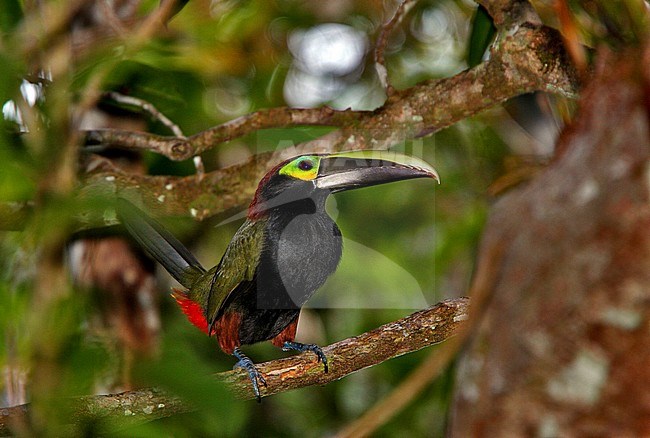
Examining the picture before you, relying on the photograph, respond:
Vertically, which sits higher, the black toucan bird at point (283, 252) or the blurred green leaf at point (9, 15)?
the blurred green leaf at point (9, 15)

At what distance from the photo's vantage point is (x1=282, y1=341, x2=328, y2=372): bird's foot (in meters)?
0.78

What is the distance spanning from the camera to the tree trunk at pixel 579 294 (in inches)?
18.3

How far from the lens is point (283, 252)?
0.77 m

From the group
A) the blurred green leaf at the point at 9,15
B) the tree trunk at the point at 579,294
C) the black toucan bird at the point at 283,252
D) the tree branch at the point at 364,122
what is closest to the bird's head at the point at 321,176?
the black toucan bird at the point at 283,252

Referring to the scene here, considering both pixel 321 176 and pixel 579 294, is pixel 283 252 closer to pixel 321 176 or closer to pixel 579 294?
pixel 321 176

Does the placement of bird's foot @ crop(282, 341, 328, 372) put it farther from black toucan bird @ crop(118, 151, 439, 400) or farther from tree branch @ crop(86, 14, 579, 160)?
tree branch @ crop(86, 14, 579, 160)

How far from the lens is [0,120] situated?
0.76 meters

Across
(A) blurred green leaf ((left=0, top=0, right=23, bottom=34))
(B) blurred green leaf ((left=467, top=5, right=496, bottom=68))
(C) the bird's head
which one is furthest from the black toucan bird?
(A) blurred green leaf ((left=0, top=0, right=23, bottom=34))

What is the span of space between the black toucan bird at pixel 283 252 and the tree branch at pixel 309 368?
2cm

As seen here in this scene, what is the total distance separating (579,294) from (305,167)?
0.37 metres

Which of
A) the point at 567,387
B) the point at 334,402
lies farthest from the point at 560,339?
the point at 334,402

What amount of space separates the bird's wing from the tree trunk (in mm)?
295

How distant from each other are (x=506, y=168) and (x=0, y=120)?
0.62 metres

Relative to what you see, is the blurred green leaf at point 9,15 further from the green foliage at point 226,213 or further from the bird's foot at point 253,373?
the bird's foot at point 253,373
